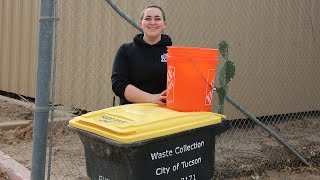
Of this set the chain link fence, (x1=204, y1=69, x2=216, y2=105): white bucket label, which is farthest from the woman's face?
the chain link fence

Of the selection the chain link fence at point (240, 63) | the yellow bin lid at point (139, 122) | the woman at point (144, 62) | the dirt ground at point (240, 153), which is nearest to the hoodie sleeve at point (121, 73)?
the woman at point (144, 62)

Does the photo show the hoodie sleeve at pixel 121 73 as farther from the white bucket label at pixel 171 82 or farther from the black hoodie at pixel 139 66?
the white bucket label at pixel 171 82

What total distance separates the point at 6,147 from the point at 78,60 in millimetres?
2035

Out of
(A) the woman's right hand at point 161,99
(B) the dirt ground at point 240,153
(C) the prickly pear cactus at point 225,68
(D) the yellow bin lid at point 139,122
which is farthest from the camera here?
(B) the dirt ground at point 240,153

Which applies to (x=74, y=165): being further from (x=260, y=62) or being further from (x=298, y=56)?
(x=298, y=56)

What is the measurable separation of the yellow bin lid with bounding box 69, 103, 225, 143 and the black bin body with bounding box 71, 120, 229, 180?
0.03 m

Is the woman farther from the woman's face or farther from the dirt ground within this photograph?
the dirt ground

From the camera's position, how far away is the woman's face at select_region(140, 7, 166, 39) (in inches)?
124

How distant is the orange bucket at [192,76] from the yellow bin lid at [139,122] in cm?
9

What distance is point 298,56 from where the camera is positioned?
7.25m

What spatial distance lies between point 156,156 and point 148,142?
115mm

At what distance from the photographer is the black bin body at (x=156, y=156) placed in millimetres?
2332

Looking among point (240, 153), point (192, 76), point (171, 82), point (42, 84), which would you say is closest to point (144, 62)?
point (171, 82)

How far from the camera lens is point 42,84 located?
3221mm
